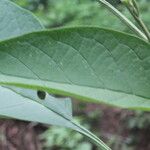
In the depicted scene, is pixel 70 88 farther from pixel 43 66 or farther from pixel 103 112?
pixel 103 112

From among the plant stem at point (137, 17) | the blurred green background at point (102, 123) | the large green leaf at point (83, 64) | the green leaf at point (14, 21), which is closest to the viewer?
the large green leaf at point (83, 64)

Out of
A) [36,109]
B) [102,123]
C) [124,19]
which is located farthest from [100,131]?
[124,19]

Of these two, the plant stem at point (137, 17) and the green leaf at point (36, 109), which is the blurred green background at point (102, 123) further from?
the plant stem at point (137, 17)

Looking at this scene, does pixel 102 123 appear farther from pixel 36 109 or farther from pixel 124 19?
pixel 124 19

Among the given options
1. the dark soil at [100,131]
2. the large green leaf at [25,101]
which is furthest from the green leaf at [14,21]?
the dark soil at [100,131]

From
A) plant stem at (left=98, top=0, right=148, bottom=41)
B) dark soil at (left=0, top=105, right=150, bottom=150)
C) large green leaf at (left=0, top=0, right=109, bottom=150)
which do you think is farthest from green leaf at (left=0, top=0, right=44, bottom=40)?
dark soil at (left=0, top=105, right=150, bottom=150)

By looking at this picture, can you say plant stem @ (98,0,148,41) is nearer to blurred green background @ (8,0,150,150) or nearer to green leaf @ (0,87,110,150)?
green leaf @ (0,87,110,150)

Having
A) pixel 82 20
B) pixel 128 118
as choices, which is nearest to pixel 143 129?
pixel 128 118

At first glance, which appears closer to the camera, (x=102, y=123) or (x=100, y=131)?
(x=100, y=131)
